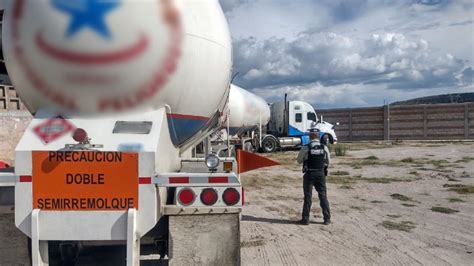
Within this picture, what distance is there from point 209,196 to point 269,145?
20.1m

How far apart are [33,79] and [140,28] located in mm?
1032

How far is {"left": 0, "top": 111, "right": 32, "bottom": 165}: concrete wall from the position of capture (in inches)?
361

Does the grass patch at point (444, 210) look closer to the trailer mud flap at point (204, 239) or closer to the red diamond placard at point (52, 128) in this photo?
the trailer mud flap at point (204, 239)

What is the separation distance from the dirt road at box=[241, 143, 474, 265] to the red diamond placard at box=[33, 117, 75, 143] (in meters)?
2.82

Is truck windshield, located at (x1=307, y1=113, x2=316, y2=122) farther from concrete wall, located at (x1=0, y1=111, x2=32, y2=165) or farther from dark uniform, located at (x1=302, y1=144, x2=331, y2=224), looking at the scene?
concrete wall, located at (x1=0, y1=111, x2=32, y2=165)

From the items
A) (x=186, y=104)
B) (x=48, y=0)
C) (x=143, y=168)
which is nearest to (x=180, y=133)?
(x=186, y=104)

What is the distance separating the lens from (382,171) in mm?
14930

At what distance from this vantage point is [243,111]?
722 inches

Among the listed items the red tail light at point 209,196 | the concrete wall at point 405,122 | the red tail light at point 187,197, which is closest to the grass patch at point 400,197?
the red tail light at point 209,196

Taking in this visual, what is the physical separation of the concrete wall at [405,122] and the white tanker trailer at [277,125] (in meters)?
8.37

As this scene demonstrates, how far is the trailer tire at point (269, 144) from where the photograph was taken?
77.3ft

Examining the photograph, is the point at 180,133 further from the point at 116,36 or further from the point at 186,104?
the point at 116,36

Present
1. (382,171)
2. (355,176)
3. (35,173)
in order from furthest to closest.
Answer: (382,171) < (355,176) < (35,173)

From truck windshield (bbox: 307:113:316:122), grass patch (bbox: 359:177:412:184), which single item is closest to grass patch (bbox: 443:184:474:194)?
grass patch (bbox: 359:177:412:184)
